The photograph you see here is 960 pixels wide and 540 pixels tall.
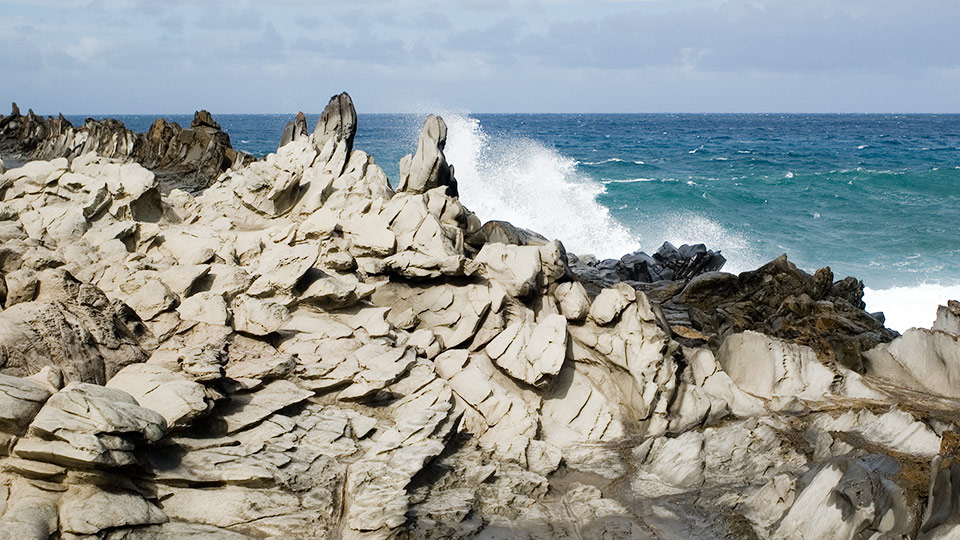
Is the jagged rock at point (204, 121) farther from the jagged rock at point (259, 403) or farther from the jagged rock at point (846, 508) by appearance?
the jagged rock at point (846, 508)

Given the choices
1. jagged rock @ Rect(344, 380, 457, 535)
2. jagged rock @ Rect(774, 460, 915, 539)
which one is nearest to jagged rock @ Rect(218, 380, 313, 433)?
jagged rock @ Rect(344, 380, 457, 535)

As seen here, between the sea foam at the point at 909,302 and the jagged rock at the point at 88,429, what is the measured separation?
20499 millimetres

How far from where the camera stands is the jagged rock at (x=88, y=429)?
728 cm

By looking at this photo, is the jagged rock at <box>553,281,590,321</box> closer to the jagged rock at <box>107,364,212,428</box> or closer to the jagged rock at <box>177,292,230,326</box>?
the jagged rock at <box>177,292,230,326</box>

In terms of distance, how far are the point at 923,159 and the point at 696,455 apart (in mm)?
62647

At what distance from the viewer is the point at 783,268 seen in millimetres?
16609

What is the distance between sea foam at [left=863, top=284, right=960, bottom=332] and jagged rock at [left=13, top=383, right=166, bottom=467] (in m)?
20.5

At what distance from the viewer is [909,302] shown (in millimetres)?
24484

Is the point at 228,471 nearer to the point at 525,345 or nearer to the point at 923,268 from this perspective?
the point at 525,345

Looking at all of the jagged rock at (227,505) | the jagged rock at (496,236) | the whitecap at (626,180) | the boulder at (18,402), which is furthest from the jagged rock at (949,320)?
the whitecap at (626,180)

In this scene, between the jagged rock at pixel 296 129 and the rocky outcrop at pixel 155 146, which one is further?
the rocky outcrop at pixel 155 146

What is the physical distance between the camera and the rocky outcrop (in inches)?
1167

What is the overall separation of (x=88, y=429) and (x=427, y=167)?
9.70 meters

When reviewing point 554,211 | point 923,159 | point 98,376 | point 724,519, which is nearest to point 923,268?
point 554,211
